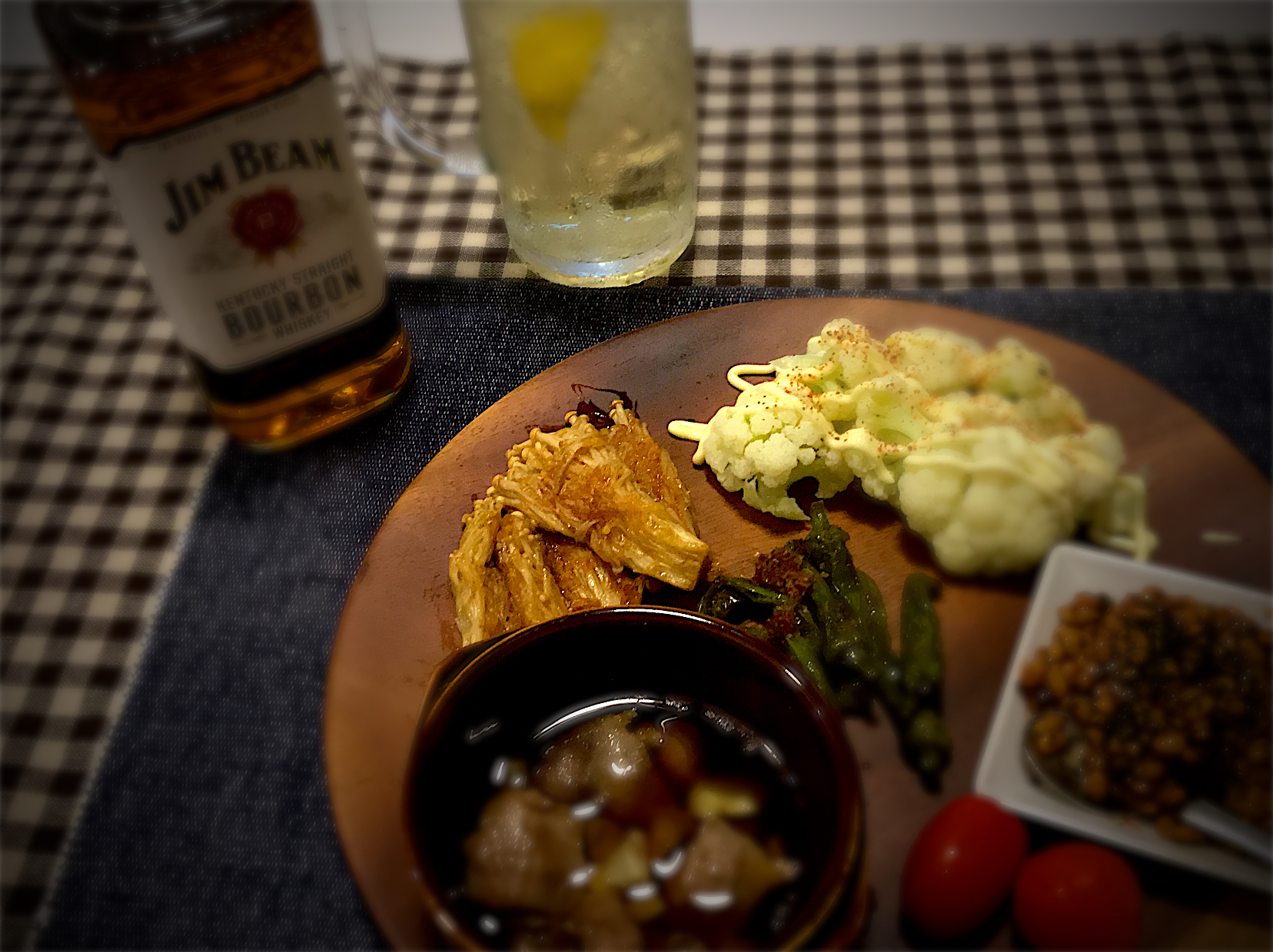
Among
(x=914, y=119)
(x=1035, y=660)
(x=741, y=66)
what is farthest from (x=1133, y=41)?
→ (x=1035, y=660)

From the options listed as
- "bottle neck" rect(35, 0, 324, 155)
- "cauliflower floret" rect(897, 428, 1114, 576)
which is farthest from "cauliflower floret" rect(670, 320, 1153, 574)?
"bottle neck" rect(35, 0, 324, 155)

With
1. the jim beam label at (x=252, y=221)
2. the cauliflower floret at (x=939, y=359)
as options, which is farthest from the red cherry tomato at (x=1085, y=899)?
the jim beam label at (x=252, y=221)

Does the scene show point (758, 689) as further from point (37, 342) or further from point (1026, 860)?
point (37, 342)

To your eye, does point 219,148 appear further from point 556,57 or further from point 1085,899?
point 1085,899

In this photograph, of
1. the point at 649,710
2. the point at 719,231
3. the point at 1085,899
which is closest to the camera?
the point at 1085,899

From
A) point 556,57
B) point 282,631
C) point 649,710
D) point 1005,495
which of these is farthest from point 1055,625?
point 282,631

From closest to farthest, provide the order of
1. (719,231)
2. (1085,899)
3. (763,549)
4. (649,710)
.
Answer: (1085,899) < (649,710) < (763,549) < (719,231)

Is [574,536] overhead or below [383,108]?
below
